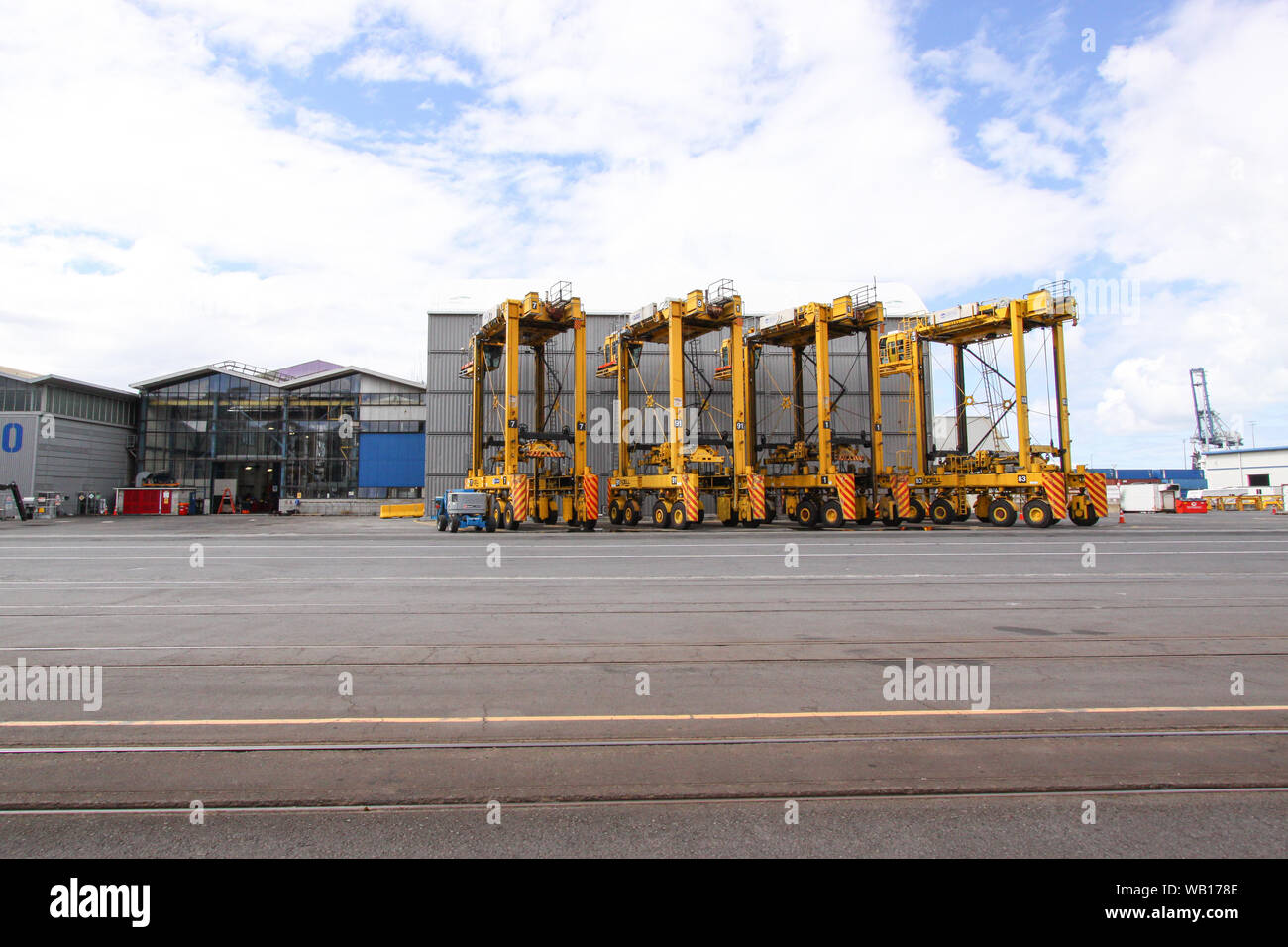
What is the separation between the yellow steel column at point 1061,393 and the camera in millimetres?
32500

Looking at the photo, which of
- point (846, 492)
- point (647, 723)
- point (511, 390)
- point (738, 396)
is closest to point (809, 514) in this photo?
point (846, 492)

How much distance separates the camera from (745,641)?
7.39 m

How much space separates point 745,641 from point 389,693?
143 inches

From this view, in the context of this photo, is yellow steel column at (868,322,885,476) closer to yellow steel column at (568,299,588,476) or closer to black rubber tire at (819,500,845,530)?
black rubber tire at (819,500,845,530)

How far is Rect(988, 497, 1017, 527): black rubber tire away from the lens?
A: 33.3 meters

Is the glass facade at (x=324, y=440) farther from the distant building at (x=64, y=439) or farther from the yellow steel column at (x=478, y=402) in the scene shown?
the yellow steel column at (x=478, y=402)

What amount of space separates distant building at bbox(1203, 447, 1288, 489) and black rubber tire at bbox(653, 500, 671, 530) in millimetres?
80862

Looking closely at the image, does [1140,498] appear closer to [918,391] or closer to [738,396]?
[918,391]

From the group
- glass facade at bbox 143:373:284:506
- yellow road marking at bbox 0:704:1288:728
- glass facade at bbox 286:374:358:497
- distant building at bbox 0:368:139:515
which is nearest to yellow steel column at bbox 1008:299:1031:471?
yellow road marking at bbox 0:704:1288:728

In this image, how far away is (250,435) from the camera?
56625 millimetres

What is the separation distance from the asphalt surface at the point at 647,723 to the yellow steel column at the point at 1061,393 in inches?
937

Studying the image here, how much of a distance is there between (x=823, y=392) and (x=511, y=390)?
14.6 metres
